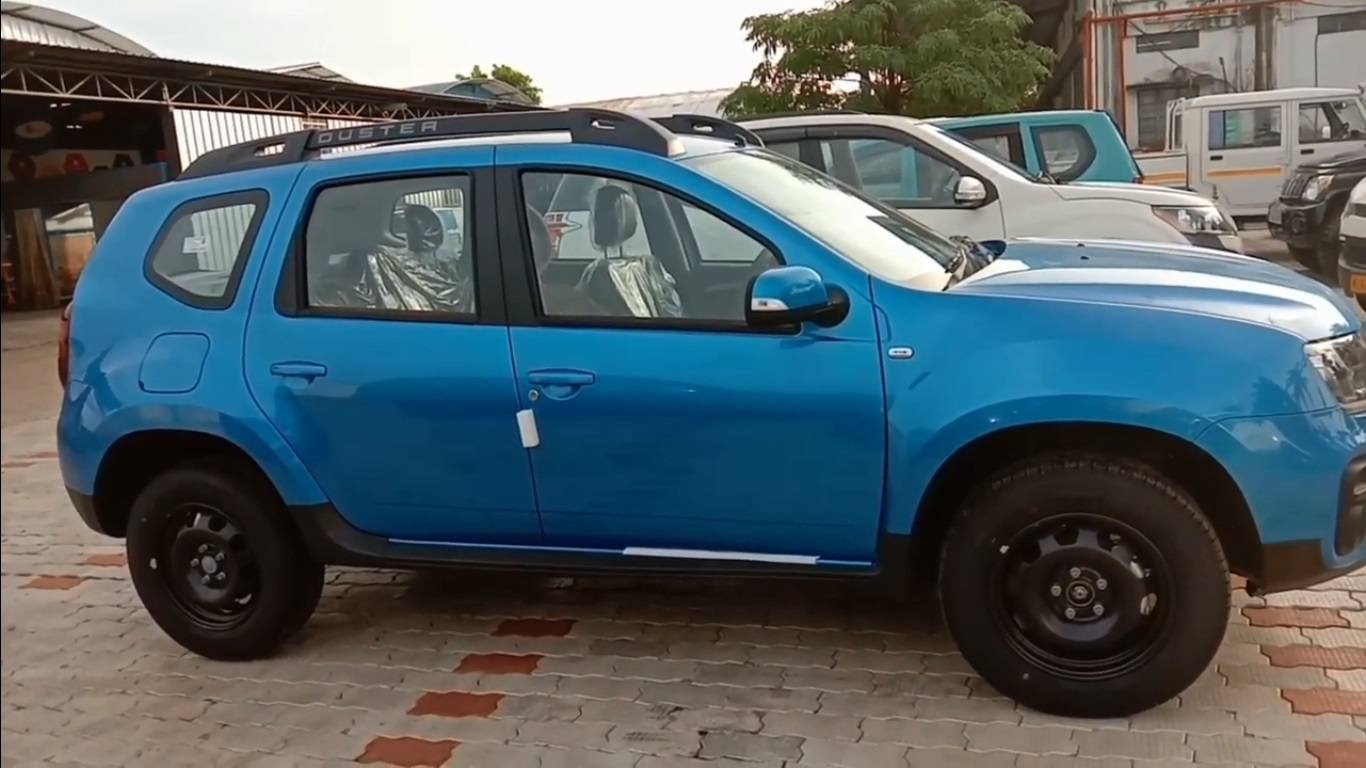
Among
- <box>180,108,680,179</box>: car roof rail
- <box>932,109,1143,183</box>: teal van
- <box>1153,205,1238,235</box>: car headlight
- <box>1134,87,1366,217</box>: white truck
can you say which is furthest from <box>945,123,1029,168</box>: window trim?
<box>180,108,680,179</box>: car roof rail

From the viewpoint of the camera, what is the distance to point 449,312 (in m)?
3.65

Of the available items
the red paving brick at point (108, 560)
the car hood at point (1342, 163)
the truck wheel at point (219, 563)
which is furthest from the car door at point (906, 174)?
the red paving brick at point (108, 560)

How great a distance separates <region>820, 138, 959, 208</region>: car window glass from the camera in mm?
7250

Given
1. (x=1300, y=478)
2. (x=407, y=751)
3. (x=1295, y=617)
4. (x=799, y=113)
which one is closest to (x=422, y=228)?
(x=407, y=751)

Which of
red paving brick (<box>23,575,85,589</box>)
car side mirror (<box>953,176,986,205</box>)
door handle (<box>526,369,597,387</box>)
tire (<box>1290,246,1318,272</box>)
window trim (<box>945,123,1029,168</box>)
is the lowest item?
red paving brick (<box>23,575,85,589</box>)

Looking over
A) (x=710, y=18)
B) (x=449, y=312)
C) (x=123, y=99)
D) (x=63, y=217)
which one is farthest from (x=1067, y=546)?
(x=123, y=99)

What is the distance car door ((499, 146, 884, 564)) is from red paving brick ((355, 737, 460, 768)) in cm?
69

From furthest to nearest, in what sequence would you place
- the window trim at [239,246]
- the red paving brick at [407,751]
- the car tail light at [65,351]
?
1. the car tail light at [65,351]
2. the window trim at [239,246]
3. the red paving brick at [407,751]

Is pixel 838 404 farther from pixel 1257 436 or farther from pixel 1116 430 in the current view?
pixel 1257 436

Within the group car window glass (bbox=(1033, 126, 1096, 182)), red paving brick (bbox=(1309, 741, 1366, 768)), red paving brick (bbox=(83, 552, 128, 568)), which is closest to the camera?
red paving brick (bbox=(1309, 741, 1366, 768))

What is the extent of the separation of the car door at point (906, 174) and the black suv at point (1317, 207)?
5.43ft

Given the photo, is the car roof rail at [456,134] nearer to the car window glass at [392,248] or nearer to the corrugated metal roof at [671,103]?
the car window glass at [392,248]

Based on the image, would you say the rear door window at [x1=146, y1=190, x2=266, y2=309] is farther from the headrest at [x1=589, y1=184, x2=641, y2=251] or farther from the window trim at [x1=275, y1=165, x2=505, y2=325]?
the headrest at [x1=589, y1=184, x2=641, y2=251]

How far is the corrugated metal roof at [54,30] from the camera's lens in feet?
16.7
